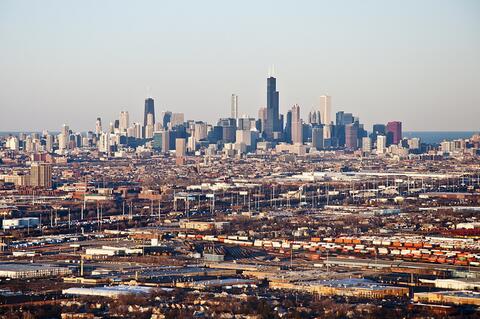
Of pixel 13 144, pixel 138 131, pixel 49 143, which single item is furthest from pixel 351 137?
pixel 13 144

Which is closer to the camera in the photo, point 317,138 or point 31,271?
point 31,271

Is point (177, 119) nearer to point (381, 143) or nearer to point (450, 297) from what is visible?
point (381, 143)

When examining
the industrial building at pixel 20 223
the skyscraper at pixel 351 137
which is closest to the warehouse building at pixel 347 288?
the industrial building at pixel 20 223

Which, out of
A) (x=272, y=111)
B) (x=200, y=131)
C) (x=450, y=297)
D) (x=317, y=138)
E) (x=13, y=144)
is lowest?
(x=450, y=297)

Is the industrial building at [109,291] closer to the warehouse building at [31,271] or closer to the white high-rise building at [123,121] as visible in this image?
the warehouse building at [31,271]

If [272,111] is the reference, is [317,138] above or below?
below

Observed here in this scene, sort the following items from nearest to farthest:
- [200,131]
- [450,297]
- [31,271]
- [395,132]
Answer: [450,297] < [31,271] < [200,131] < [395,132]

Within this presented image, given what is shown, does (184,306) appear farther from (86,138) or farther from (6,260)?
(86,138)
